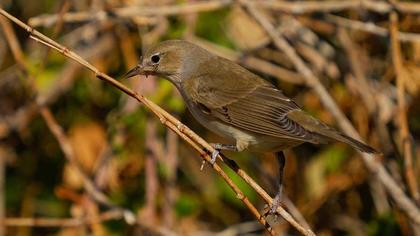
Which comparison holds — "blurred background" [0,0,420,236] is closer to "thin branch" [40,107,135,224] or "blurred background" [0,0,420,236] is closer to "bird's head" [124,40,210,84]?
"thin branch" [40,107,135,224]

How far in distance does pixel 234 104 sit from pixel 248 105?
8cm

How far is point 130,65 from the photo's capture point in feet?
19.4

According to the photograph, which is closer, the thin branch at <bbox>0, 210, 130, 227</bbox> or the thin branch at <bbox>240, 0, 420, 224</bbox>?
Result: the thin branch at <bbox>240, 0, 420, 224</bbox>

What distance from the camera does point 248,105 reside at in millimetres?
4520

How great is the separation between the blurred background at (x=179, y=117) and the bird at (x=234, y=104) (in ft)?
1.77

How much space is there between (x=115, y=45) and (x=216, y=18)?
789 millimetres

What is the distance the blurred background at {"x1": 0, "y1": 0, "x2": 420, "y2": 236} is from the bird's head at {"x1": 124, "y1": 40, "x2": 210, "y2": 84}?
46cm

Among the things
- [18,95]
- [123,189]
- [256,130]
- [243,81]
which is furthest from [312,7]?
[18,95]

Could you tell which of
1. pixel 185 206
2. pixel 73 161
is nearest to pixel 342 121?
pixel 185 206

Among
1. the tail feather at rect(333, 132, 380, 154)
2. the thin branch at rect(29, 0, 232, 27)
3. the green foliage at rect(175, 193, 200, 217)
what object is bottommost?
the tail feather at rect(333, 132, 380, 154)

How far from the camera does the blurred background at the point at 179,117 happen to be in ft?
17.3

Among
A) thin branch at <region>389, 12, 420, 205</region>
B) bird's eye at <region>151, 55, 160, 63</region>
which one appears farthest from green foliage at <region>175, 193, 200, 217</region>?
thin branch at <region>389, 12, 420, 205</region>

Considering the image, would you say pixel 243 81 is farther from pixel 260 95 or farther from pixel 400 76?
pixel 400 76

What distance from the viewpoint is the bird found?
163 inches
